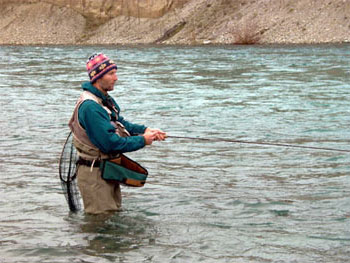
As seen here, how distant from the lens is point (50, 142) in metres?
13.2

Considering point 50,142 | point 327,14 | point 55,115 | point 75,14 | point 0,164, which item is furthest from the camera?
point 75,14

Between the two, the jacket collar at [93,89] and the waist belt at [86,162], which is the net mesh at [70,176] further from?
the jacket collar at [93,89]

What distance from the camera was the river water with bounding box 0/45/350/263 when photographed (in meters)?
6.95

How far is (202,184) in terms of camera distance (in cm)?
973

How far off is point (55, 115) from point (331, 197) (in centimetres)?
950

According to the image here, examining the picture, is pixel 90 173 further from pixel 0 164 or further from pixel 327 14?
pixel 327 14

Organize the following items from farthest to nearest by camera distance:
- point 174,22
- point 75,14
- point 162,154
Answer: point 75,14 < point 174,22 < point 162,154

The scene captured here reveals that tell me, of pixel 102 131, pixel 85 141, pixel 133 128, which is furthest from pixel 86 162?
pixel 133 128

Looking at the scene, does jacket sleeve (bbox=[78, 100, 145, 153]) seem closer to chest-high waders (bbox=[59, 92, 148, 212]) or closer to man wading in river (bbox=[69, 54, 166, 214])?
man wading in river (bbox=[69, 54, 166, 214])

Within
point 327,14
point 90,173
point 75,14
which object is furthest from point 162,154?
point 75,14

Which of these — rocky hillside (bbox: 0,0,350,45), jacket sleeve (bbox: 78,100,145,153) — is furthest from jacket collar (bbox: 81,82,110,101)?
rocky hillside (bbox: 0,0,350,45)

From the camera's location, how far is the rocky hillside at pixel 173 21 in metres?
51.1

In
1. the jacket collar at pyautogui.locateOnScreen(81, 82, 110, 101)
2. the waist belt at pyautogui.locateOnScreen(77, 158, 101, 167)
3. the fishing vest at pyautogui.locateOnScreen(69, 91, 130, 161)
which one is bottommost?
the waist belt at pyautogui.locateOnScreen(77, 158, 101, 167)

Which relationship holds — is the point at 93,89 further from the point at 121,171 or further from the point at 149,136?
the point at 121,171
